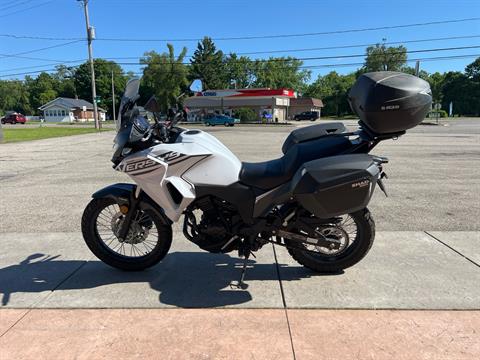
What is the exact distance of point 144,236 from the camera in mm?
3951

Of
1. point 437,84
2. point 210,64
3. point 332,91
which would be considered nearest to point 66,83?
point 210,64

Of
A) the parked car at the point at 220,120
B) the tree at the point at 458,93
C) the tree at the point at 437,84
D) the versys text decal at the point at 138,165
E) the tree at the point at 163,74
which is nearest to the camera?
the versys text decal at the point at 138,165

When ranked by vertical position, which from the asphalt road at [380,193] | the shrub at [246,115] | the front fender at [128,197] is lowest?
the asphalt road at [380,193]

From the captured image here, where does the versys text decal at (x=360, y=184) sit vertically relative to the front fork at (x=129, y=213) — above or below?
above

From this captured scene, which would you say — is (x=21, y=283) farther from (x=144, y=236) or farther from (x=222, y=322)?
(x=222, y=322)

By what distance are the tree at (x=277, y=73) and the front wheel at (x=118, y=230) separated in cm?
9369

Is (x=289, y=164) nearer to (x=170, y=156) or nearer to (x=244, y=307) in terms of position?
(x=170, y=156)

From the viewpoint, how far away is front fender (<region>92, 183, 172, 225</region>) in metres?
3.74

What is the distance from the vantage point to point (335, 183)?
10.2 ft

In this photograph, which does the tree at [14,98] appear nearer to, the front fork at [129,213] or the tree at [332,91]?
the tree at [332,91]

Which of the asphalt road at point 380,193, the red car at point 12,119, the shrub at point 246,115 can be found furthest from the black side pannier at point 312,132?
the red car at point 12,119

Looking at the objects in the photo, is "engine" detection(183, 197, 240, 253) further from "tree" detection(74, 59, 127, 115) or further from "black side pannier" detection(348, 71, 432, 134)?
"tree" detection(74, 59, 127, 115)

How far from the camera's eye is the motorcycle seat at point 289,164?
339cm

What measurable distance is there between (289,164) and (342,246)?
0.96m
